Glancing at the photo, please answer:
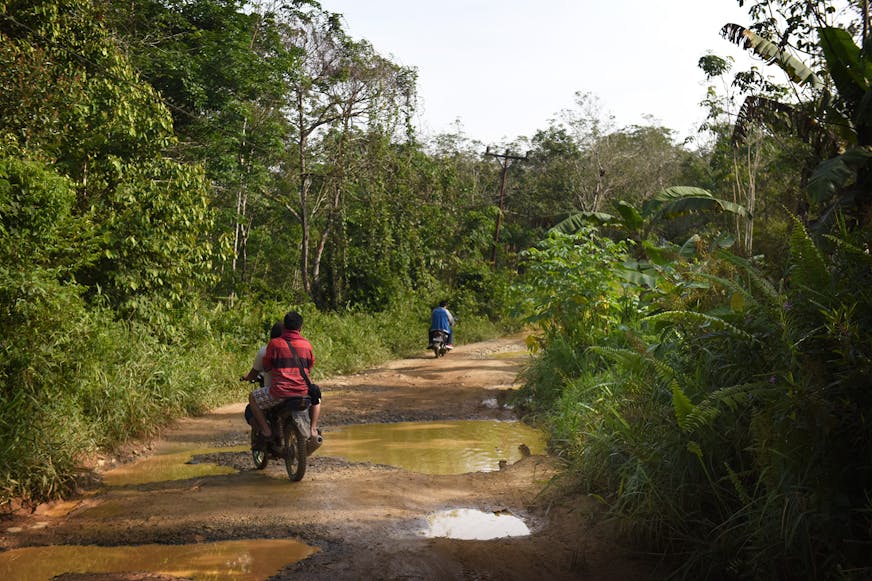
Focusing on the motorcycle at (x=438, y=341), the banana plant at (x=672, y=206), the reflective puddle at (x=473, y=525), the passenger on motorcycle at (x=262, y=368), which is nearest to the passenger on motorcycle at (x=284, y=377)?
the passenger on motorcycle at (x=262, y=368)

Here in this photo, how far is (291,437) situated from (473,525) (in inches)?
86.6

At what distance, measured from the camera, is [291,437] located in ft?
23.2

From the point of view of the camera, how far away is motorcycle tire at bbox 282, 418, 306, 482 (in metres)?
6.87

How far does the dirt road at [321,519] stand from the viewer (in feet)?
15.3

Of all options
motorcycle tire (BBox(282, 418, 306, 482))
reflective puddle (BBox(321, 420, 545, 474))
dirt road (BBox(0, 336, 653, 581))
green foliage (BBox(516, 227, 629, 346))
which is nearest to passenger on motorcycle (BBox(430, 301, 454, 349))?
green foliage (BBox(516, 227, 629, 346))

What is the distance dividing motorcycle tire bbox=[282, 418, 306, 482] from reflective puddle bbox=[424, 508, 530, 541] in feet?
5.13

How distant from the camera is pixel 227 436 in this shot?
30.2 ft

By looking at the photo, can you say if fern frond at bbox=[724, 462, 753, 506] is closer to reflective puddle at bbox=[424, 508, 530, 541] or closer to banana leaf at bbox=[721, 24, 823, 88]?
reflective puddle at bbox=[424, 508, 530, 541]

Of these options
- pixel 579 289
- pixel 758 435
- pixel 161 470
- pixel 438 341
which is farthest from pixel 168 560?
pixel 438 341

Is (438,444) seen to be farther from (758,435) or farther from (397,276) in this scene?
(397,276)

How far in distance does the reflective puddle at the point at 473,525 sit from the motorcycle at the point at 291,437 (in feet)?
5.18

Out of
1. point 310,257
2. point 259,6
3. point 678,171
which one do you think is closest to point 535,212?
point 678,171

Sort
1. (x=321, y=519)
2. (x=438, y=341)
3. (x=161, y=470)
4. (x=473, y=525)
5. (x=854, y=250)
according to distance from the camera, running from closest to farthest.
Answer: (x=854, y=250) → (x=321, y=519) → (x=473, y=525) → (x=161, y=470) → (x=438, y=341)

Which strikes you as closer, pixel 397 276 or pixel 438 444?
pixel 438 444
